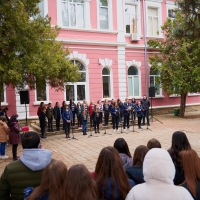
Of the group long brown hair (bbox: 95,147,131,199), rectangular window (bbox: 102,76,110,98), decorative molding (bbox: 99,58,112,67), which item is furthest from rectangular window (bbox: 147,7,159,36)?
long brown hair (bbox: 95,147,131,199)

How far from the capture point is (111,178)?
2.68 meters

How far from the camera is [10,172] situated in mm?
2824

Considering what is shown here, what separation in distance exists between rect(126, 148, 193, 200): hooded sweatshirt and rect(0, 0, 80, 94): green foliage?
821 cm

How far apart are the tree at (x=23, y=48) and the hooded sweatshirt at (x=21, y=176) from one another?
7.16 meters

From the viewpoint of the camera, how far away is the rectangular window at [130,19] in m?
20.4

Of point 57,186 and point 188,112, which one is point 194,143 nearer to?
point 57,186

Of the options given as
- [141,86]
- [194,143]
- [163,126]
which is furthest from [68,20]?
[194,143]

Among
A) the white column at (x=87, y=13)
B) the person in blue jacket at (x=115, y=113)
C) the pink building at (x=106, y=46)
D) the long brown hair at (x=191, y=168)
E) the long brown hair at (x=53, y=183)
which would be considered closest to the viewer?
the long brown hair at (x=53, y=183)

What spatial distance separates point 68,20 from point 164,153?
16839mm

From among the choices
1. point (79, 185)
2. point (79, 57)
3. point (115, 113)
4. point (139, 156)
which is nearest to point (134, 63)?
point (79, 57)

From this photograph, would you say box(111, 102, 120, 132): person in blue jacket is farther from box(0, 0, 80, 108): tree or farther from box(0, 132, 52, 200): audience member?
box(0, 132, 52, 200): audience member

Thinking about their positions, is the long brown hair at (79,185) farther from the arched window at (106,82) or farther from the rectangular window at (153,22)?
the rectangular window at (153,22)

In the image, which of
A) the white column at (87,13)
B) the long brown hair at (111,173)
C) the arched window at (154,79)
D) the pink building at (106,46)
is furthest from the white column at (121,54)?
the long brown hair at (111,173)

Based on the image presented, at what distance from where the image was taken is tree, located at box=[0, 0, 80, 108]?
9.83m
